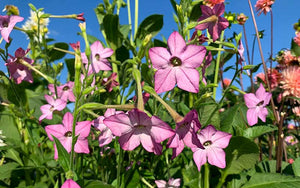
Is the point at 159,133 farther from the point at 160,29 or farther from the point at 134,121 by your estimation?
the point at 160,29

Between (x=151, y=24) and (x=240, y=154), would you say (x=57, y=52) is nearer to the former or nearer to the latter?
(x=151, y=24)

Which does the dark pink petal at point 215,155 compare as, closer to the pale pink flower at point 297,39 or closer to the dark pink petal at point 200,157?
the dark pink petal at point 200,157

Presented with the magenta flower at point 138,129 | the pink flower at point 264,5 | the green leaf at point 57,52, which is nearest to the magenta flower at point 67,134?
the magenta flower at point 138,129

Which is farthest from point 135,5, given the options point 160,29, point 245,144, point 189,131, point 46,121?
point 189,131

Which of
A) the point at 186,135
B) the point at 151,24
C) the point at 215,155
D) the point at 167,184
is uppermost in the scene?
the point at 151,24

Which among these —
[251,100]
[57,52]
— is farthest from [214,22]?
[57,52]

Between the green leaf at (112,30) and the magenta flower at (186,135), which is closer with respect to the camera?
the magenta flower at (186,135)
